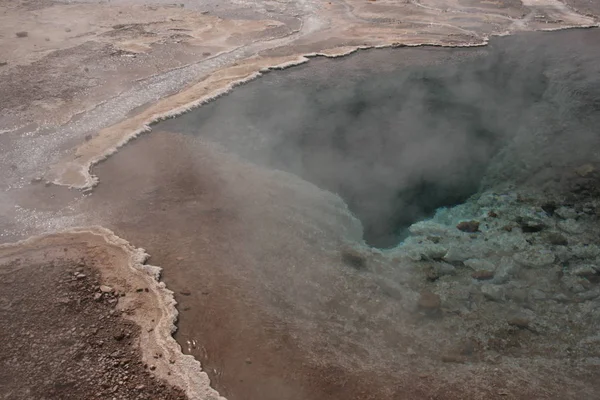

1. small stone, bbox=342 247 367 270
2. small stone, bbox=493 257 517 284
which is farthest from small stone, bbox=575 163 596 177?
small stone, bbox=342 247 367 270

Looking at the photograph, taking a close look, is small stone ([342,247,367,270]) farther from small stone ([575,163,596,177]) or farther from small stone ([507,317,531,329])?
small stone ([575,163,596,177])

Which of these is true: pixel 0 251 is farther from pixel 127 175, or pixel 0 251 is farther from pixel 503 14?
pixel 503 14

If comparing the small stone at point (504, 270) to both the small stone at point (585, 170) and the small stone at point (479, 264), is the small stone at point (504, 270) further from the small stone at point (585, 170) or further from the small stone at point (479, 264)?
the small stone at point (585, 170)

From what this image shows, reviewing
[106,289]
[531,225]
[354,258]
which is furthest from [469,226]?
[106,289]

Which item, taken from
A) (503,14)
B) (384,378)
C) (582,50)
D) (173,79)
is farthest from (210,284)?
(503,14)

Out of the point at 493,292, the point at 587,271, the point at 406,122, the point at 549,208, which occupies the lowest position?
the point at 493,292

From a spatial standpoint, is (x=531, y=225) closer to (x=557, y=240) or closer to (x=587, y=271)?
(x=557, y=240)
